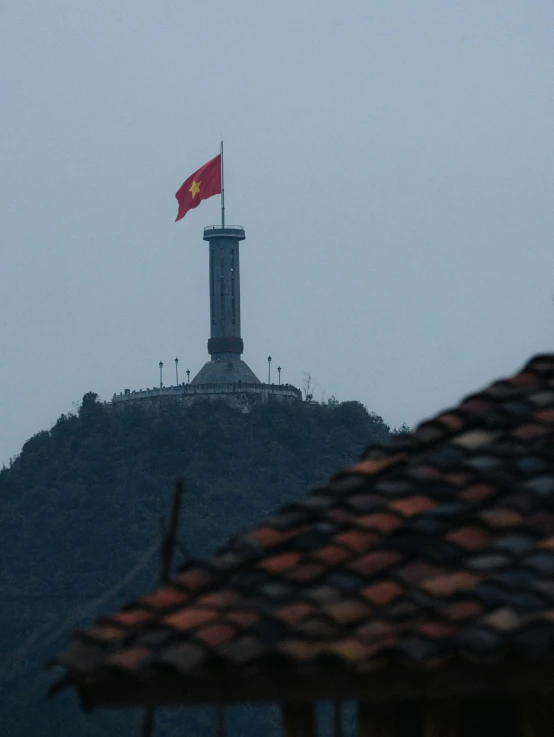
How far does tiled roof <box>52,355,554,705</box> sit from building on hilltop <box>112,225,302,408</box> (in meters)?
109

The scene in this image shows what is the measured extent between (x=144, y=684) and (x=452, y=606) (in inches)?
38.8

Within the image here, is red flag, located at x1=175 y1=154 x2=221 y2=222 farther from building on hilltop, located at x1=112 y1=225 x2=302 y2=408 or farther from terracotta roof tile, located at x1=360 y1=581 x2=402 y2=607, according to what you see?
terracotta roof tile, located at x1=360 y1=581 x2=402 y2=607

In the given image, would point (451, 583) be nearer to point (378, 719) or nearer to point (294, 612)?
point (294, 612)

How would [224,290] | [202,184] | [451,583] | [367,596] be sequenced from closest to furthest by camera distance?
[451,583]
[367,596]
[202,184]
[224,290]

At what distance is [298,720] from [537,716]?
83cm

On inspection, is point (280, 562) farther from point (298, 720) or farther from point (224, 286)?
point (224, 286)

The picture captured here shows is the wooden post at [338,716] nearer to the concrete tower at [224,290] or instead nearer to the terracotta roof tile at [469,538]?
the terracotta roof tile at [469,538]

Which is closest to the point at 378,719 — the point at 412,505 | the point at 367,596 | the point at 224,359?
the point at 367,596

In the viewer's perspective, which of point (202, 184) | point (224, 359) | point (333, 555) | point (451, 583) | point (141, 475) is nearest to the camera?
point (451, 583)

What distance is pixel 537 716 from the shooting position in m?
5.32

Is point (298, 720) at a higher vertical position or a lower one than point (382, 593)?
lower

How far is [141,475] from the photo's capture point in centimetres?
13438

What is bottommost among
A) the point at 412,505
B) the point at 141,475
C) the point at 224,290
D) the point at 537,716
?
the point at 537,716

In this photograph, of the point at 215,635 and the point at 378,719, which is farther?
the point at 378,719
